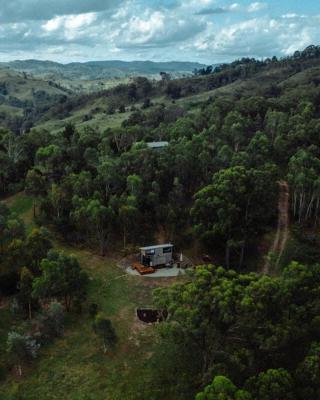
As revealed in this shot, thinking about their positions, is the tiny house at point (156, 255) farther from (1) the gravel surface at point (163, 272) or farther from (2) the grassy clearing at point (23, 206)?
(2) the grassy clearing at point (23, 206)

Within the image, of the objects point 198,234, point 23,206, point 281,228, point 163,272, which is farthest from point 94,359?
point 23,206

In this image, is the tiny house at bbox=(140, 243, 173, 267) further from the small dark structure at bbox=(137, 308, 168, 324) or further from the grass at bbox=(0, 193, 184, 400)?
the small dark structure at bbox=(137, 308, 168, 324)

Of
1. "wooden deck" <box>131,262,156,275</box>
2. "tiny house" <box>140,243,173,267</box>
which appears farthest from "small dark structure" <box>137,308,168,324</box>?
"tiny house" <box>140,243,173,267</box>

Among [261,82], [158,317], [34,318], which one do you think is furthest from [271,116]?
[261,82]

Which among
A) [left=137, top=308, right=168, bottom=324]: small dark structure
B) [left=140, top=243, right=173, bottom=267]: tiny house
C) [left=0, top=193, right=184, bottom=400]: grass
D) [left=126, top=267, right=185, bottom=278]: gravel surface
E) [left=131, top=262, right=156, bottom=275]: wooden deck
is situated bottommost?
[left=0, top=193, right=184, bottom=400]: grass

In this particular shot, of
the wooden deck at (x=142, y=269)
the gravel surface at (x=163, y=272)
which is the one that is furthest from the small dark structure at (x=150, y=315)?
the wooden deck at (x=142, y=269)

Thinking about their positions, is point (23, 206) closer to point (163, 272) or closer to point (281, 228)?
point (163, 272)
